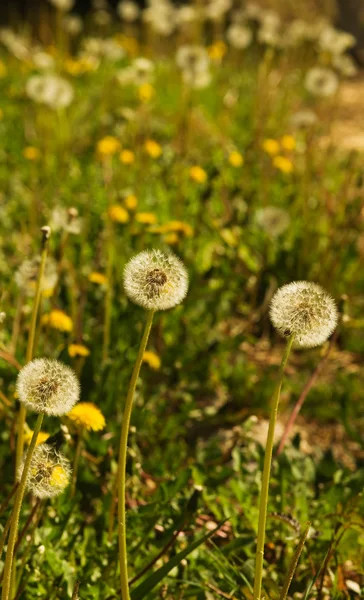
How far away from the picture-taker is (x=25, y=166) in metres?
4.31

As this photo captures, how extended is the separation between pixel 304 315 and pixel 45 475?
54 centimetres

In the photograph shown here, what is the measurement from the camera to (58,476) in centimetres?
141

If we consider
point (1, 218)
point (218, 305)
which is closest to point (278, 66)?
point (1, 218)

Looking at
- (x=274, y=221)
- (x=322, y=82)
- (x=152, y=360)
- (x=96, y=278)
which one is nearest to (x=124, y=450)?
(x=152, y=360)

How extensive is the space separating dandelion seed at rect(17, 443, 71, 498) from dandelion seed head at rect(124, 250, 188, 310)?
1.14 feet

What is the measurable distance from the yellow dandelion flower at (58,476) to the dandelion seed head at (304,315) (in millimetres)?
471

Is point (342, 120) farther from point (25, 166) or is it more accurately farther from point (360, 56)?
point (25, 166)

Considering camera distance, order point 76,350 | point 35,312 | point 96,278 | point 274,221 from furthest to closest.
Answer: point 274,221, point 96,278, point 76,350, point 35,312

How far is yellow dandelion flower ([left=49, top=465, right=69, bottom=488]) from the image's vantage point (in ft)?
4.45

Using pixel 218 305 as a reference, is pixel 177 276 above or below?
below

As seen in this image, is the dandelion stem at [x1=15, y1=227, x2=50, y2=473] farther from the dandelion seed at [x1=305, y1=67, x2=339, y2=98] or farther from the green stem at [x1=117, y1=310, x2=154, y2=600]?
the dandelion seed at [x1=305, y1=67, x2=339, y2=98]

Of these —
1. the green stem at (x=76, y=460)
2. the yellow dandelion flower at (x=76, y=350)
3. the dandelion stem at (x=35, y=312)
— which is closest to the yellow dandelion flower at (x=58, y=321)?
the yellow dandelion flower at (x=76, y=350)

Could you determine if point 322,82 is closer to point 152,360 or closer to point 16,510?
point 152,360

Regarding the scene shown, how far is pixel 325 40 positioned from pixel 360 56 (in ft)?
13.1
